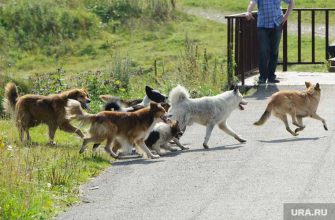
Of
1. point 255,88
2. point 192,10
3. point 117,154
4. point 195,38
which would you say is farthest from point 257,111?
point 192,10

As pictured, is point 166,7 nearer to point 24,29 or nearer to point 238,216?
point 24,29

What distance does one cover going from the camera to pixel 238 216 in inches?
417

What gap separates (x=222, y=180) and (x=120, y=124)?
2.33 metres

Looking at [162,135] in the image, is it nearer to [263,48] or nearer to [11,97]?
[11,97]

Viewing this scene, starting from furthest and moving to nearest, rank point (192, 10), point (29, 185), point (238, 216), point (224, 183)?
point (192, 10), point (224, 183), point (29, 185), point (238, 216)

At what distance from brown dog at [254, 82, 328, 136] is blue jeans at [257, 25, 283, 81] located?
14.8ft

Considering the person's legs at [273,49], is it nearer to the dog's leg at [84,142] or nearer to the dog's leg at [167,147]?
the dog's leg at [167,147]

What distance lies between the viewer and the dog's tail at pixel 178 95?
597 inches

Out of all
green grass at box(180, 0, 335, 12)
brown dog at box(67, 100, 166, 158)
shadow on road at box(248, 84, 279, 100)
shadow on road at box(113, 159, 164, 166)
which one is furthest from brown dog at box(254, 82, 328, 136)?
green grass at box(180, 0, 335, 12)

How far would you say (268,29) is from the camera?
20.8 metres

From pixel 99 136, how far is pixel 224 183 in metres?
2.57

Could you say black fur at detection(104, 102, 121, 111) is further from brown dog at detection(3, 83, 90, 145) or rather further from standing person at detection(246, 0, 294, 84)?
standing person at detection(246, 0, 294, 84)

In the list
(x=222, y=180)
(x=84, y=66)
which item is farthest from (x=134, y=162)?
(x=84, y=66)

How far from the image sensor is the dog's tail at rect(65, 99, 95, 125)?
14.4 m
